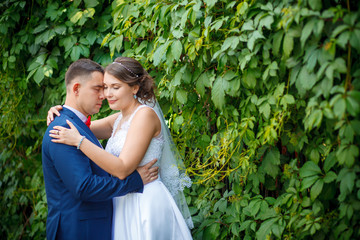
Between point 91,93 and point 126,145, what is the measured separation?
52cm

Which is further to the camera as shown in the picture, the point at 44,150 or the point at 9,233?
the point at 9,233

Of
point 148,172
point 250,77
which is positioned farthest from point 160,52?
point 148,172

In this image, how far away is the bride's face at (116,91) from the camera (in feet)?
9.05

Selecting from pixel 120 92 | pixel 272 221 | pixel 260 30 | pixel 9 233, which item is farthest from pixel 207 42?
Answer: pixel 9 233

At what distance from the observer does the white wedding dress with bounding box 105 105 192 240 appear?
8.64ft

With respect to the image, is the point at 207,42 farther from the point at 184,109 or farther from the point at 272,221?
the point at 272,221

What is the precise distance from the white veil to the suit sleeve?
42cm

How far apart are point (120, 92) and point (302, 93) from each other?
1.26m

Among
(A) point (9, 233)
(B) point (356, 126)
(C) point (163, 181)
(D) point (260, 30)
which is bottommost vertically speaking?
(A) point (9, 233)

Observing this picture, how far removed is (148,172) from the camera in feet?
8.97

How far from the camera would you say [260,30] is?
7.06ft

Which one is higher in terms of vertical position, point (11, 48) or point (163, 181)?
point (11, 48)

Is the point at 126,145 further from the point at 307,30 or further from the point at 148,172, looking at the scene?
the point at 307,30

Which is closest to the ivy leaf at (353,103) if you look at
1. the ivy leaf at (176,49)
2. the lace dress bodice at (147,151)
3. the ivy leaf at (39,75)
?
the ivy leaf at (176,49)
